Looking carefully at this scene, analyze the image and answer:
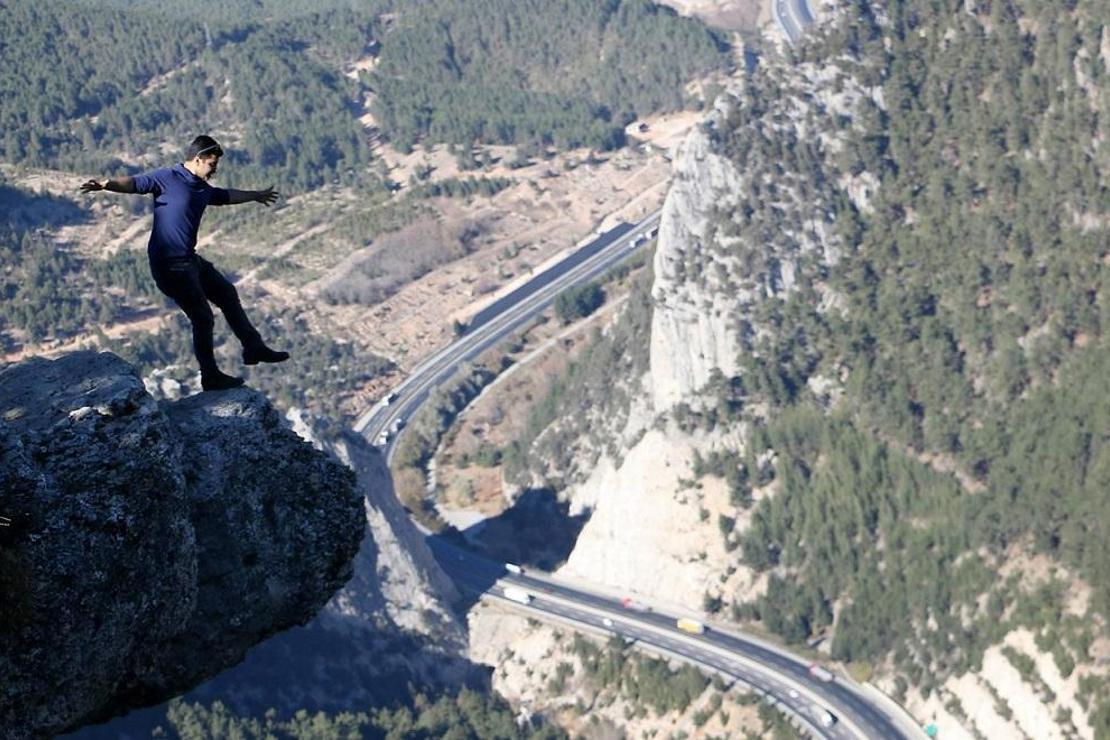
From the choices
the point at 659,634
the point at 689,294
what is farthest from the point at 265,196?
the point at 689,294

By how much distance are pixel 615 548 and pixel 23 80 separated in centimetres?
11253

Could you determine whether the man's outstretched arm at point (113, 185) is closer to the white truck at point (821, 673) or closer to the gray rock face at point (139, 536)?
the gray rock face at point (139, 536)

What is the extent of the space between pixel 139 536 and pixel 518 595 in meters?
105

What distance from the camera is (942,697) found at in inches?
4208

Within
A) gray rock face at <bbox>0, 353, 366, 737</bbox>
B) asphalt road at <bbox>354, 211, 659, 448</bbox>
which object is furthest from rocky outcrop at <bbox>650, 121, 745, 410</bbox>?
gray rock face at <bbox>0, 353, 366, 737</bbox>

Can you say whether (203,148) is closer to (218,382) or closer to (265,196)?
(265,196)

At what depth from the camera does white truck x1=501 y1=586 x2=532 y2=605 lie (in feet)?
403

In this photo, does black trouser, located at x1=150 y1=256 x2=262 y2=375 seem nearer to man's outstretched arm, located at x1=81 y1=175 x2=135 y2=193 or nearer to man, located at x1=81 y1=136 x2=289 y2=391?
man, located at x1=81 y1=136 x2=289 y2=391

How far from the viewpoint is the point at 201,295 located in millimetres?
22359

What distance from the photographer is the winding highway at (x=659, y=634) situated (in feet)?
352

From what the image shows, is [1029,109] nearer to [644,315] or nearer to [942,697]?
[644,315]

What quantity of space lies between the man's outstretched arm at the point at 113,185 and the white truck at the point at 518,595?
104 meters

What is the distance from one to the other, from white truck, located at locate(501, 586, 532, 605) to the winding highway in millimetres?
331

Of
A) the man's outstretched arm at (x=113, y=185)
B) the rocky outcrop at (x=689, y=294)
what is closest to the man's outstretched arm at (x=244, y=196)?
the man's outstretched arm at (x=113, y=185)
